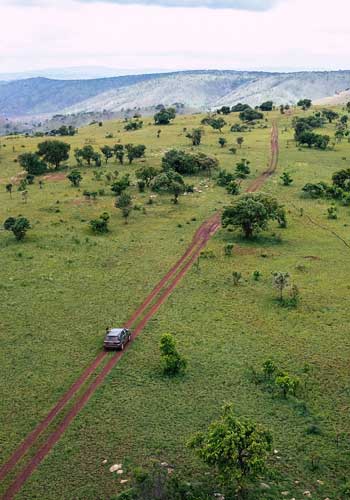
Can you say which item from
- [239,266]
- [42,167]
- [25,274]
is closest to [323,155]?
[42,167]

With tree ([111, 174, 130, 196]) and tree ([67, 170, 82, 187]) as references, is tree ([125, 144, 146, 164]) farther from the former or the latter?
tree ([111, 174, 130, 196])

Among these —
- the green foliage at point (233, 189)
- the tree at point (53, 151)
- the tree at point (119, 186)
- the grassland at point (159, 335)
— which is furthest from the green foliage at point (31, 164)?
the green foliage at point (233, 189)

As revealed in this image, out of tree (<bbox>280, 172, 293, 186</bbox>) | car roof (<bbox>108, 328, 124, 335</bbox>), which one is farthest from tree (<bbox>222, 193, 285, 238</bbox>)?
car roof (<bbox>108, 328, 124, 335</bbox>)

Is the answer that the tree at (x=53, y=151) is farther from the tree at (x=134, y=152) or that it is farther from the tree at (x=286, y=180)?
the tree at (x=286, y=180)

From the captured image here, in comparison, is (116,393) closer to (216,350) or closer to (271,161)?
(216,350)

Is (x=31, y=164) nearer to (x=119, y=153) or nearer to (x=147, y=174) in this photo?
(x=119, y=153)

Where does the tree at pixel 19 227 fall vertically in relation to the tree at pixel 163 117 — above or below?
below
